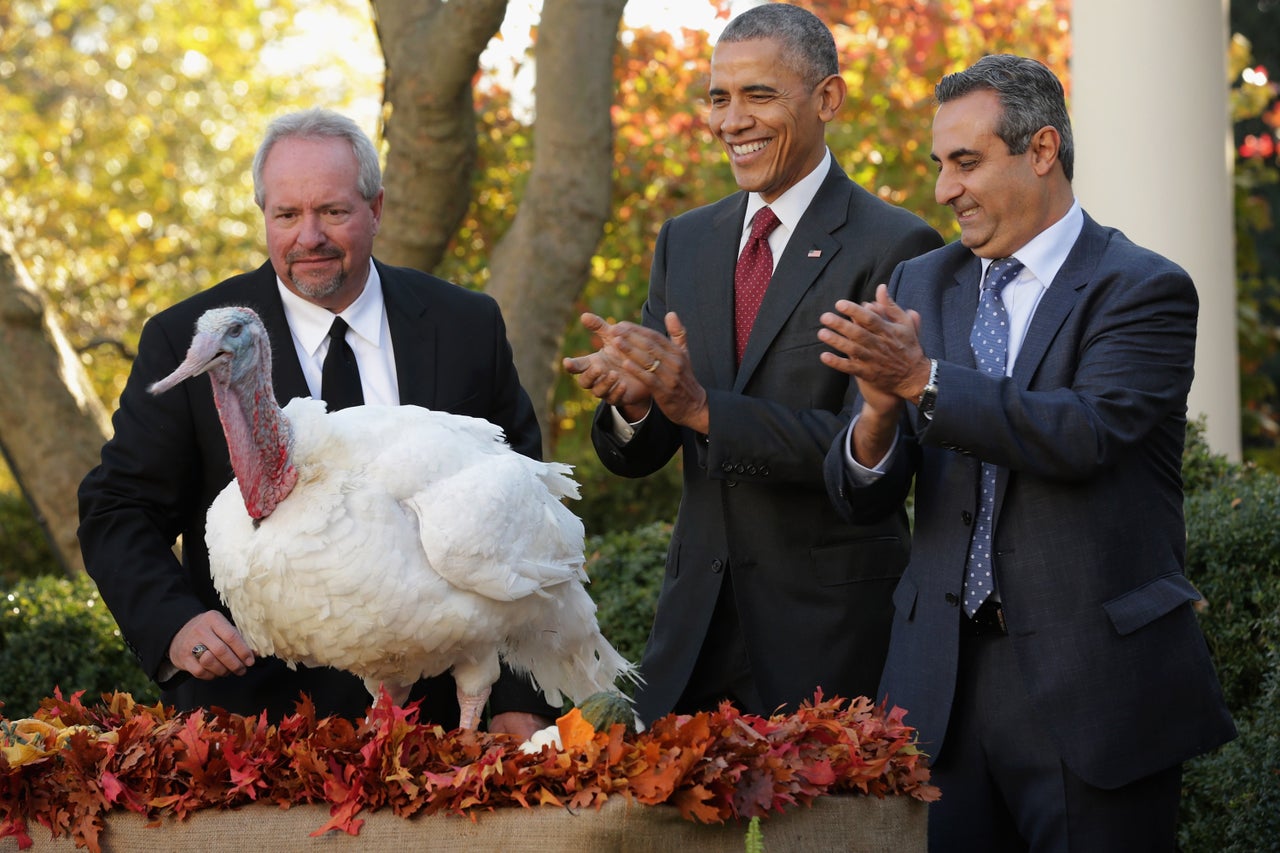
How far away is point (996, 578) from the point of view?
356cm

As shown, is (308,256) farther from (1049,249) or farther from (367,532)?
(1049,249)

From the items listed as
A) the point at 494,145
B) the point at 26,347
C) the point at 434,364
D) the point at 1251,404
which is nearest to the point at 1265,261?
the point at 1251,404

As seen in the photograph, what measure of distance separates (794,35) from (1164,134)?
13.2 feet

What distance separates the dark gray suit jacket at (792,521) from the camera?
163 inches

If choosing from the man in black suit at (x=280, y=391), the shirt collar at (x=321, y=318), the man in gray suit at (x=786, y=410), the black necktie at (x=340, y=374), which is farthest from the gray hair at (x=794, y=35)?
the black necktie at (x=340, y=374)

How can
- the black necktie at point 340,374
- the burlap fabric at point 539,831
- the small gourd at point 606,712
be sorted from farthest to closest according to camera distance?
the black necktie at point 340,374 < the small gourd at point 606,712 < the burlap fabric at point 539,831

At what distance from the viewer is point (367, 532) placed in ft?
11.2

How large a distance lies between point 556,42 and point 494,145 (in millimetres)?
2742

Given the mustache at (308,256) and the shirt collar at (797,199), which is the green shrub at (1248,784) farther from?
the mustache at (308,256)

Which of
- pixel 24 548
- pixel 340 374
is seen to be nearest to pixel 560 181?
pixel 340 374

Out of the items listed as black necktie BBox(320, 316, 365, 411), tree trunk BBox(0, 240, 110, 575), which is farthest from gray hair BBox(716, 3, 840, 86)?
tree trunk BBox(0, 240, 110, 575)

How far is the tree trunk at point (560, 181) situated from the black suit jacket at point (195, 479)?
385cm

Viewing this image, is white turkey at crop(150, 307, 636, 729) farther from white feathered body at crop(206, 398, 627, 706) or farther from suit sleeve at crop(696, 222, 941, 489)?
suit sleeve at crop(696, 222, 941, 489)

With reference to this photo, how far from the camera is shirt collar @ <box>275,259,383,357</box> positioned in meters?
4.17
